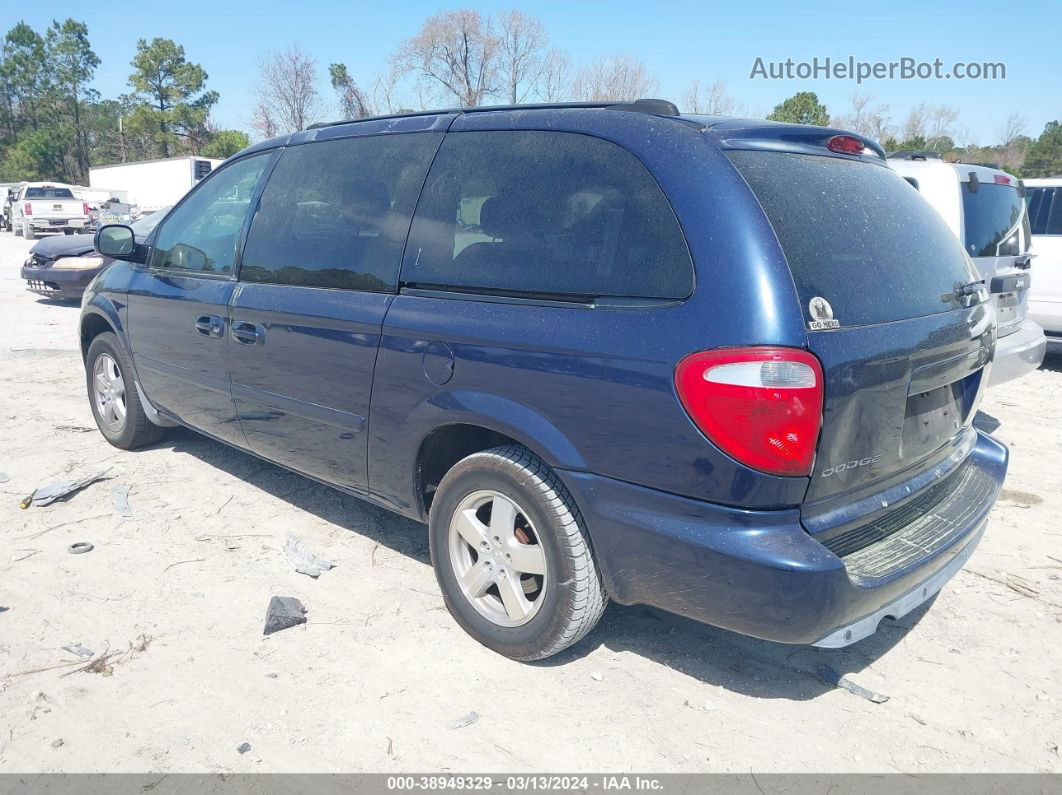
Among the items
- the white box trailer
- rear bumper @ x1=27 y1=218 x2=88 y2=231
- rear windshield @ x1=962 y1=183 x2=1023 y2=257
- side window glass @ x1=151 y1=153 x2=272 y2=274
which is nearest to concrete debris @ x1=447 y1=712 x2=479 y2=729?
side window glass @ x1=151 y1=153 x2=272 y2=274

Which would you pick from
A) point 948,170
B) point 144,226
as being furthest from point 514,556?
point 144,226

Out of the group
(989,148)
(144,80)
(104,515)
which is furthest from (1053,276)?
(144,80)

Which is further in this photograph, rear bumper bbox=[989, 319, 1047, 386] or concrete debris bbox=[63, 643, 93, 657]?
rear bumper bbox=[989, 319, 1047, 386]

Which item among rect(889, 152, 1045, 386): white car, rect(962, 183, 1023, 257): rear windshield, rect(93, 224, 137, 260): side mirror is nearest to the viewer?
rect(93, 224, 137, 260): side mirror

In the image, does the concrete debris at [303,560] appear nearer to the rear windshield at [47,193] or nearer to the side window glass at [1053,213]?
the side window glass at [1053,213]

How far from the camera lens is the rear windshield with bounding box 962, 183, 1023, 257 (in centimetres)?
580

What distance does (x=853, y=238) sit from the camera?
253 cm

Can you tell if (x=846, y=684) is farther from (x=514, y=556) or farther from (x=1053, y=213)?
(x=1053, y=213)

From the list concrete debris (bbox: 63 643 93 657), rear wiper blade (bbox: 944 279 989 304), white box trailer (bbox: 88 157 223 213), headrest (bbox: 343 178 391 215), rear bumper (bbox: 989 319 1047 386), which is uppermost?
white box trailer (bbox: 88 157 223 213)

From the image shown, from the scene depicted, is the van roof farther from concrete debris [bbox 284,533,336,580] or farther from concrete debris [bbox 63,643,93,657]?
concrete debris [bbox 63,643,93,657]

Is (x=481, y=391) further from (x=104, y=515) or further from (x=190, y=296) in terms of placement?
(x=104, y=515)

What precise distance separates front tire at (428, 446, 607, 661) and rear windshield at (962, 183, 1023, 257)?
15.2ft

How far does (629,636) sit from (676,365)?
138cm

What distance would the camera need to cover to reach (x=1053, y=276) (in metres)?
8.30
